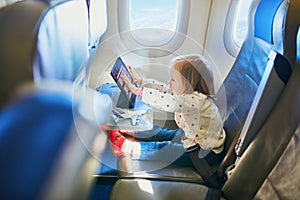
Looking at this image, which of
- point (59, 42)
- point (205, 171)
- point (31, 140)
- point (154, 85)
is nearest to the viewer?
point (31, 140)

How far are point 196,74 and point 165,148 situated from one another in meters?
0.40

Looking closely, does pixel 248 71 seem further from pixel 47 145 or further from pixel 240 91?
pixel 47 145

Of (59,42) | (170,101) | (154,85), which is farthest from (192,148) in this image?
(59,42)

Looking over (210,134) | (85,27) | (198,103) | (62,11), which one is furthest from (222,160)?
(62,11)

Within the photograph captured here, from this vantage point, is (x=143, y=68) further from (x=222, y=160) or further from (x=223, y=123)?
(x=222, y=160)

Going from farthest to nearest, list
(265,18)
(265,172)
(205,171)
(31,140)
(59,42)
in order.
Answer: (205,171)
(265,18)
(265,172)
(59,42)
(31,140)

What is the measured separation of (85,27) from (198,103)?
78cm

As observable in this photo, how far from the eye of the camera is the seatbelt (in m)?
1.16

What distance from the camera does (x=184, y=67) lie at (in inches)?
54.4

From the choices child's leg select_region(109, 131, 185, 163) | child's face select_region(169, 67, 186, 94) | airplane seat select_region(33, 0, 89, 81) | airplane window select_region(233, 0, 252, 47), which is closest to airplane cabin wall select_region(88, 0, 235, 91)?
airplane window select_region(233, 0, 252, 47)

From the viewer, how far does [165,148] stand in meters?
1.36

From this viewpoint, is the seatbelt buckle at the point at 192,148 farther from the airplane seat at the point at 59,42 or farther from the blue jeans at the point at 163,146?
the airplane seat at the point at 59,42

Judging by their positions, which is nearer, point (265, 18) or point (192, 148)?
point (265, 18)

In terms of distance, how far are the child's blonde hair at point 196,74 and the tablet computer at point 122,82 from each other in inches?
10.4
